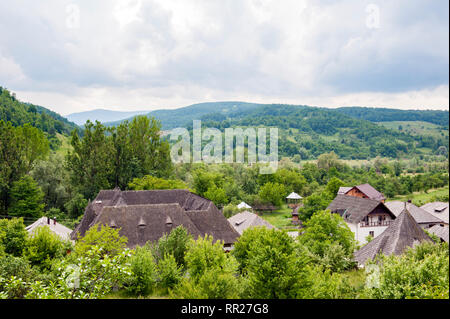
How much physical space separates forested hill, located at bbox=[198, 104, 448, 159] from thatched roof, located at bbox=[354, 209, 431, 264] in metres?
80.6

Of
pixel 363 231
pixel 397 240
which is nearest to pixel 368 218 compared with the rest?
pixel 363 231

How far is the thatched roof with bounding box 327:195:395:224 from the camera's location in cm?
3366

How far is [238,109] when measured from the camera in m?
142

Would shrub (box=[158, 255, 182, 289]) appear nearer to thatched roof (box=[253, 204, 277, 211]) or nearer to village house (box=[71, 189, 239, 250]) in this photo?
village house (box=[71, 189, 239, 250])

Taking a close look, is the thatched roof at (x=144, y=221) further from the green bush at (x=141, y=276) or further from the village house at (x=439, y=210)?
the village house at (x=439, y=210)

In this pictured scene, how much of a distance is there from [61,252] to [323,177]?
69.3m

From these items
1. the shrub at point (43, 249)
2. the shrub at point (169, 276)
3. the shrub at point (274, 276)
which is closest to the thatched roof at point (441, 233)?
the shrub at point (274, 276)

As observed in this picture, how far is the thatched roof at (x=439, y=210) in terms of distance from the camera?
41594 mm

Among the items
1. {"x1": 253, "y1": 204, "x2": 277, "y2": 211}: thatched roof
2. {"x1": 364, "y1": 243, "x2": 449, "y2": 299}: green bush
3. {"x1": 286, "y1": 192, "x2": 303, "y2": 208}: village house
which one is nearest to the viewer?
{"x1": 364, "y1": 243, "x2": 449, "y2": 299}: green bush

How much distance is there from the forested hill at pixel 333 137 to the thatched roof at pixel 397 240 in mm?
80588

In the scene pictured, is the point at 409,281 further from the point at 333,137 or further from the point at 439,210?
the point at 333,137

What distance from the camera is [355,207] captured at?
35.6 m

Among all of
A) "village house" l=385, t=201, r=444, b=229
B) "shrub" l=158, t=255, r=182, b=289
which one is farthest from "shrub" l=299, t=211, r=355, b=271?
"village house" l=385, t=201, r=444, b=229

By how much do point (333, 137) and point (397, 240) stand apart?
439 feet
